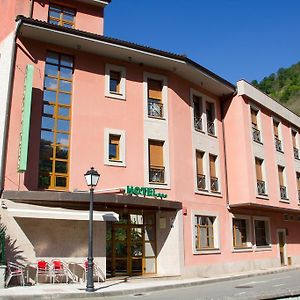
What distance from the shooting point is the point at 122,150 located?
19.0 m

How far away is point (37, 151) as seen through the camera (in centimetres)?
1708

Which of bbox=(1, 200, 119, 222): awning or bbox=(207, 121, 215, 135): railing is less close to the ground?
bbox=(207, 121, 215, 135): railing

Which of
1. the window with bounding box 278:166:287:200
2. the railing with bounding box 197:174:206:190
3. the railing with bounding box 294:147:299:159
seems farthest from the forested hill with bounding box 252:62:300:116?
the railing with bounding box 197:174:206:190

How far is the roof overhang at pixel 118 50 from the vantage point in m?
17.6

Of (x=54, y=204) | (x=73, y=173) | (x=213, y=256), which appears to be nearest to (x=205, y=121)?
(x=213, y=256)

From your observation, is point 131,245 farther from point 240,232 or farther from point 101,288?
point 240,232

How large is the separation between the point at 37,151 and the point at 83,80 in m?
4.01

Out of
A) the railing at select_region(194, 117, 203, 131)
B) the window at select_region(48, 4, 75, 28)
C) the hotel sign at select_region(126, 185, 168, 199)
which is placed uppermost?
the window at select_region(48, 4, 75, 28)

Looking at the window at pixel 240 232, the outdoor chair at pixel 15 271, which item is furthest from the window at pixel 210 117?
the outdoor chair at pixel 15 271

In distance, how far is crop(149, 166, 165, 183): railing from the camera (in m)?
19.7

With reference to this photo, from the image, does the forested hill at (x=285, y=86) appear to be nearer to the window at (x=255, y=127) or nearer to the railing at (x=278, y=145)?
the railing at (x=278, y=145)

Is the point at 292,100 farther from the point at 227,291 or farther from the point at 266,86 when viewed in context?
the point at 227,291

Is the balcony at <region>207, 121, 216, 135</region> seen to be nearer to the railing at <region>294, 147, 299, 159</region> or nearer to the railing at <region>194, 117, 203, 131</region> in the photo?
the railing at <region>194, 117, 203, 131</region>

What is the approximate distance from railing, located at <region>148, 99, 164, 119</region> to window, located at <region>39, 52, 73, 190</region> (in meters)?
4.05
